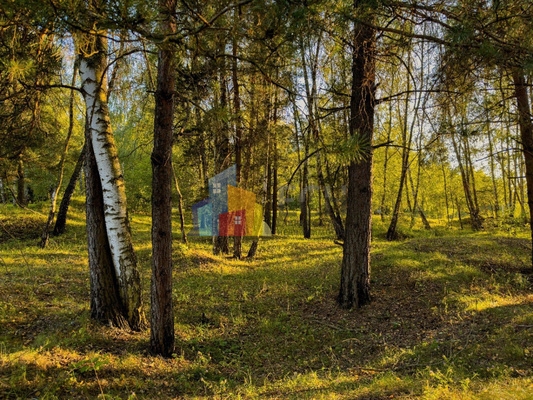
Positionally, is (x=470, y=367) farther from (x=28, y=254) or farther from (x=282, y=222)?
(x=282, y=222)

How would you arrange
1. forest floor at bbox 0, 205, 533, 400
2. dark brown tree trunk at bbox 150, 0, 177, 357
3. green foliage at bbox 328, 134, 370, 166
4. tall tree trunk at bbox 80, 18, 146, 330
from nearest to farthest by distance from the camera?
1. green foliage at bbox 328, 134, 370, 166
2. forest floor at bbox 0, 205, 533, 400
3. dark brown tree trunk at bbox 150, 0, 177, 357
4. tall tree trunk at bbox 80, 18, 146, 330

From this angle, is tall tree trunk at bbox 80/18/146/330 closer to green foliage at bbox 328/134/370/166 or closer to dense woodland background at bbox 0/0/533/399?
dense woodland background at bbox 0/0/533/399

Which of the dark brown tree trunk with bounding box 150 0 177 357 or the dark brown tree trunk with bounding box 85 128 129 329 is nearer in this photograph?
the dark brown tree trunk with bounding box 150 0 177 357

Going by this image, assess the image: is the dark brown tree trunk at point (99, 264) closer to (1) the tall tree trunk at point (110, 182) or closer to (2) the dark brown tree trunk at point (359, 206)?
(1) the tall tree trunk at point (110, 182)

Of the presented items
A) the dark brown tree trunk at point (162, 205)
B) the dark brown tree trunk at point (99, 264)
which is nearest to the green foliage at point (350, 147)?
the dark brown tree trunk at point (162, 205)

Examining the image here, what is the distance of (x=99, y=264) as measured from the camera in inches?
178

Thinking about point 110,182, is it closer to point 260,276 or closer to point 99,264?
point 99,264

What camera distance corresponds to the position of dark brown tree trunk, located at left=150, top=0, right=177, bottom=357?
392cm

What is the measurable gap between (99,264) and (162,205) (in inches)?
55.2

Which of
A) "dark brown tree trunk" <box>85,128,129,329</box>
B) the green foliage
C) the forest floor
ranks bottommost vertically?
the forest floor

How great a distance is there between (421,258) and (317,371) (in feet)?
17.7

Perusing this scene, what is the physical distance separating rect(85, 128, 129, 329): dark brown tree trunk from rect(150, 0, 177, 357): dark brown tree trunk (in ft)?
2.51

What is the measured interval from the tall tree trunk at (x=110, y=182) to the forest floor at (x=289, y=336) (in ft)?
1.99

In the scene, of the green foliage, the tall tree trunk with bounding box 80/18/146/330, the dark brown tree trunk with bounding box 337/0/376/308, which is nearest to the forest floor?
the dark brown tree trunk with bounding box 337/0/376/308
